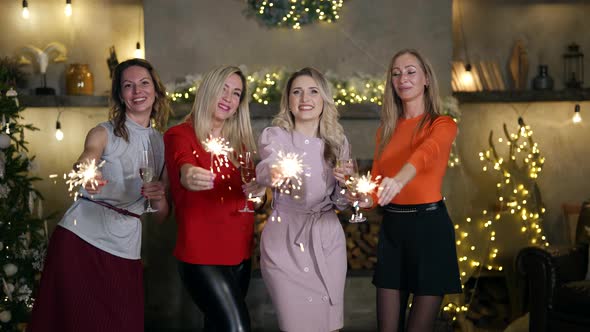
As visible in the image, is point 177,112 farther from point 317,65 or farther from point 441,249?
point 441,249

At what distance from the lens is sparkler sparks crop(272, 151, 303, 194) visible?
2.48 m

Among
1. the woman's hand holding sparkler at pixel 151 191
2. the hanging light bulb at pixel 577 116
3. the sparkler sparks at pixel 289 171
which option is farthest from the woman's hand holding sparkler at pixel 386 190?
the hanging light bulb at pixel 577 116

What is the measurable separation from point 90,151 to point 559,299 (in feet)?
8.99

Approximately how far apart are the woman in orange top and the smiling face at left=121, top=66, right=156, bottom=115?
3.31 ft

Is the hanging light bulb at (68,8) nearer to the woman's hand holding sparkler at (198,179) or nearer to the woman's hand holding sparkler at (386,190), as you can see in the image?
the woman's hand holding sparkler at (198,179)

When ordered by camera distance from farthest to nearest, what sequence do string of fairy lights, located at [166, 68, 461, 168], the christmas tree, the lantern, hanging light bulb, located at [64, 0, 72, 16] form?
the lantern
hanging light bulb, located at [64, 0, 72, 16]
string of fairy lights, located at [166, 68, 461, 168]
the christmas tree

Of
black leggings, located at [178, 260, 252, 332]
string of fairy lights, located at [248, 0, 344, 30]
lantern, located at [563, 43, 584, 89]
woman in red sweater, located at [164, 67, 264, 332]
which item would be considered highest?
string of fairy lights, located at [248, 0, 344, 30]

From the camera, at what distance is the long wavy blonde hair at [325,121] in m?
2.73

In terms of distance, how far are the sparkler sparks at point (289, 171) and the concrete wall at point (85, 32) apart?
10.1 ft

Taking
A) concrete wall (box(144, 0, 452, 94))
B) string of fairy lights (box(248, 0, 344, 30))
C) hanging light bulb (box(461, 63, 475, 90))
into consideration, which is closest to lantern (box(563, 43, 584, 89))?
hanging light bulb (box(461, 63, 475, 90))

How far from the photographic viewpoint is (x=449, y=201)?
4930mm

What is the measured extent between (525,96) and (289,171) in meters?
3.34

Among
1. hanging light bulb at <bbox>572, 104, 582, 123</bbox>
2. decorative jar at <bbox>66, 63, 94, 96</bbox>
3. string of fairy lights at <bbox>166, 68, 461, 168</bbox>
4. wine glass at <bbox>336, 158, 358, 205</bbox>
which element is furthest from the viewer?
hanging light bulb at <bbox>572, 104, 582, 123</bbox>

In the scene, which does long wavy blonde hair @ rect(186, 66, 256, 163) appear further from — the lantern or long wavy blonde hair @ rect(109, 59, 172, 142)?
the lantern
